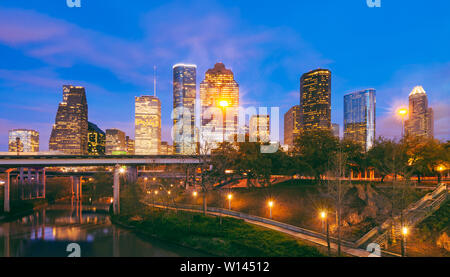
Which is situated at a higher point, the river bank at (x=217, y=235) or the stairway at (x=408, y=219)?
the stairway at (x=408, y=219)

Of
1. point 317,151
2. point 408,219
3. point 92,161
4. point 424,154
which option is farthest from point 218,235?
point 92,161

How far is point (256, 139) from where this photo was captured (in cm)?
4988

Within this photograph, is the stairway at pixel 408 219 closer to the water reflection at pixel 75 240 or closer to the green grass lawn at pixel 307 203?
the green grass lawn at pixel 307 203

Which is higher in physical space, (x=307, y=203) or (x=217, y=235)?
(x=307, y=203)

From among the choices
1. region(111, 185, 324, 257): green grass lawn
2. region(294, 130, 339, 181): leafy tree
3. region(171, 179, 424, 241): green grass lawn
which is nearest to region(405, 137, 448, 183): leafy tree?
region(171, 179, 424, 241): green grass lawn

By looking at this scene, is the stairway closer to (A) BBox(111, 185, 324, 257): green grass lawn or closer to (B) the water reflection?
(A) BBox(111, 185, 324, 257): green grass lawn

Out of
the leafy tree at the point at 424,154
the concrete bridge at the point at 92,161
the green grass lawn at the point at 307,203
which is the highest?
the leafy tree at the point at 424,154

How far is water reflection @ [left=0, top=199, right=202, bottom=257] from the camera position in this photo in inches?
1048

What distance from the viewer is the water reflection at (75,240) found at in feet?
87.3

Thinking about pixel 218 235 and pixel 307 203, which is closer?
pixel 218 235

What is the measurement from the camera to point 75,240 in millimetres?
32219

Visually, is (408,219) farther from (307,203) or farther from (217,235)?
(217,235)

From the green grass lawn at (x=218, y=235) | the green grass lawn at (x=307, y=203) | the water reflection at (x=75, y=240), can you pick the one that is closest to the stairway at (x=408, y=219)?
the green grass lawn at (x=307, y=203)

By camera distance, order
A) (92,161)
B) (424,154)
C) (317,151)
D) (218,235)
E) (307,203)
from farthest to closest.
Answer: (92,161)
(317,151)
(424,154)
(307,203)
(218,235)
